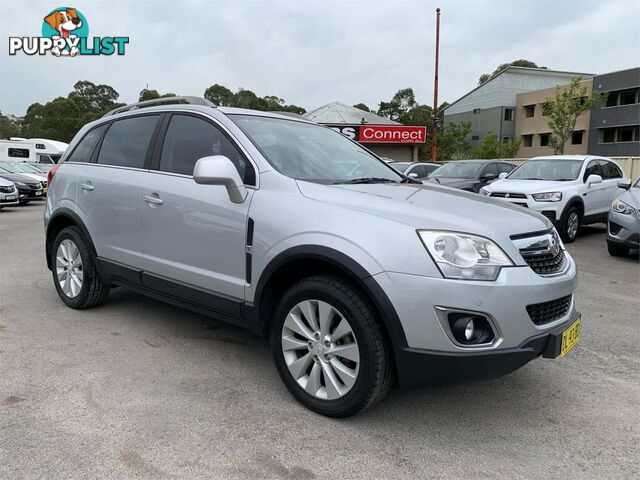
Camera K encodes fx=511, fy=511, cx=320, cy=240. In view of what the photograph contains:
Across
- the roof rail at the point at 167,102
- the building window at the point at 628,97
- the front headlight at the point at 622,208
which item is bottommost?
the front headlight at the point at 622,208

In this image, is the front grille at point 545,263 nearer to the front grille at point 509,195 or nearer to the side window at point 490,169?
the front grille at point 509,195

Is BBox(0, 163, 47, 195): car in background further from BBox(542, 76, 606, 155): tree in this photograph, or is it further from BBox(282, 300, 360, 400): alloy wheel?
BBox(542, 76, 606, 155): tree

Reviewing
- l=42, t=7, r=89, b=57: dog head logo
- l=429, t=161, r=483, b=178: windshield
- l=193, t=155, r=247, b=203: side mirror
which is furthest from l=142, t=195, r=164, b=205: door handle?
l=42, t=7, r=89, b=57: dog head logo

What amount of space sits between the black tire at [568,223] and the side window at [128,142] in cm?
738

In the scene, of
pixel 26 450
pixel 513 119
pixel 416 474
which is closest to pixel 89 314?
pixel 26 450

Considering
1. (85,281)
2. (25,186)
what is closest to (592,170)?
(85,281)

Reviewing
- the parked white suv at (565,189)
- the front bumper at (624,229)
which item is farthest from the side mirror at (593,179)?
the front bumper at (624,229)

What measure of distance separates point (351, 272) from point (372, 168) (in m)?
1.52

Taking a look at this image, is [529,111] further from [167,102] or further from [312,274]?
[312,274]

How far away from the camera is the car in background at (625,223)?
716cm

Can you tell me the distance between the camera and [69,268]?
4750 mm

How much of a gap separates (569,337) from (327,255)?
141 cm

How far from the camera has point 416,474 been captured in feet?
7.80

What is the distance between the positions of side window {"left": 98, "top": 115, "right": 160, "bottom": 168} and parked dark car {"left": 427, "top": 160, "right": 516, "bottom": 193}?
8.61 m
